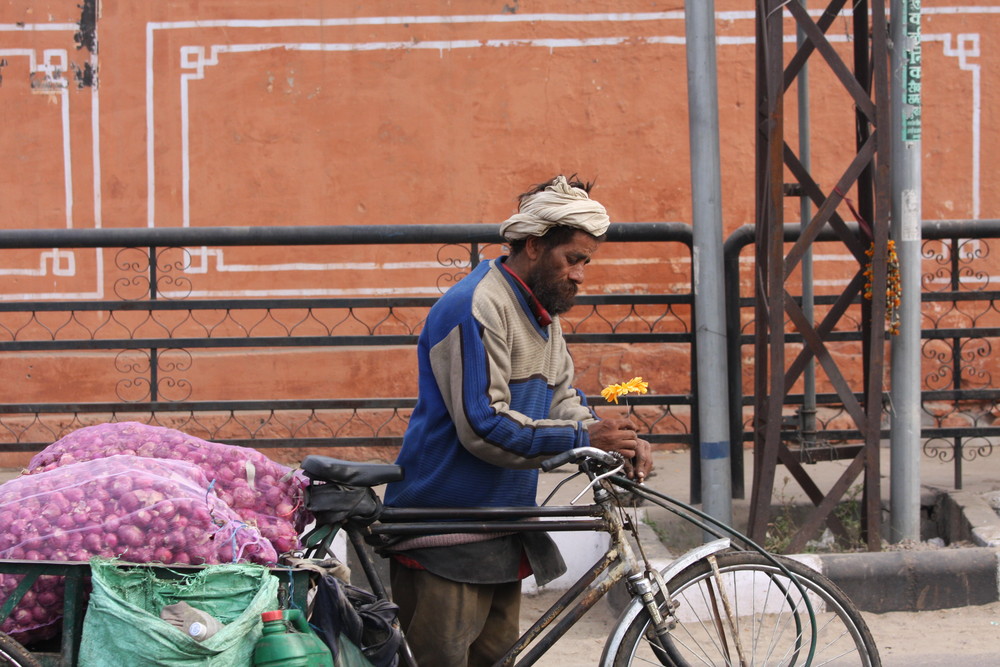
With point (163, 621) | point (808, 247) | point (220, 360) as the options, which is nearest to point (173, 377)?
point (220, 360)

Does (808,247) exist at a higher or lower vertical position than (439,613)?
higher

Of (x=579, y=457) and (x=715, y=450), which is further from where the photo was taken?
(x=715, y=450)

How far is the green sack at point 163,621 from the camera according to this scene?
2191 mm

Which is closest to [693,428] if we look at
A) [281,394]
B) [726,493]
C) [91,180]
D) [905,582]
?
[726,493]

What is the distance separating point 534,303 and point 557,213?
0.25 m

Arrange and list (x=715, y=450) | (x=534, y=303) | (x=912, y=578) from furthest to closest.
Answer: (x=715, y=450), (x=912, y=578), (x=534, y=303)

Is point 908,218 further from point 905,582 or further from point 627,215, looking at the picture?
point 627,215

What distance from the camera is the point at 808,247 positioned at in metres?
4.52

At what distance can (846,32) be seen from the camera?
717 cm

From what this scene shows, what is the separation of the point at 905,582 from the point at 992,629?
0.36 metres

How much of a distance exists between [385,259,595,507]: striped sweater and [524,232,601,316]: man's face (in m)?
0.06

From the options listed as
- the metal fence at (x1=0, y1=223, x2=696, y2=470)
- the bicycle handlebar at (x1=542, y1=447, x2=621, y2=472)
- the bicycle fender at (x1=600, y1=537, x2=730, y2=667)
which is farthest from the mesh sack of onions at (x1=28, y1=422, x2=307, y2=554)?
the metal fence at (x1=0, y1=223, x2=696, y2=470)

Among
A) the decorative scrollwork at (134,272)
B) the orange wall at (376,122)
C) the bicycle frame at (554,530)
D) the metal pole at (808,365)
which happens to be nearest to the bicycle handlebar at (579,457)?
the bicycle frame at (554,530)

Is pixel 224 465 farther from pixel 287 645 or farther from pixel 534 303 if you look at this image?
pixel 534 303
